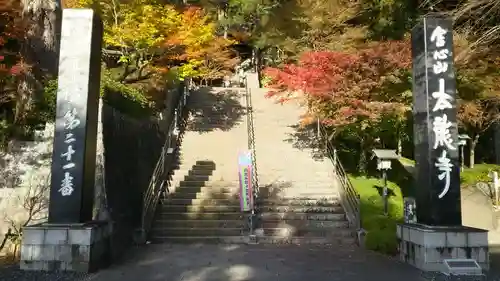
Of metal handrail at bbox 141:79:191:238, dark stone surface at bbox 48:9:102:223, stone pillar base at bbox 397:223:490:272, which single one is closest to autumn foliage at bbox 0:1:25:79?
dark stone surface at bbox 48:9:102:223

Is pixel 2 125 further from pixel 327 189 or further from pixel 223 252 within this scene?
pixel 327 189

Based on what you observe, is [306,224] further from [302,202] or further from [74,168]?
[74,168]

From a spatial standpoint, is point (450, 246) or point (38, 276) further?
point (450, 246)

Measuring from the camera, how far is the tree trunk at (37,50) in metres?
12.2

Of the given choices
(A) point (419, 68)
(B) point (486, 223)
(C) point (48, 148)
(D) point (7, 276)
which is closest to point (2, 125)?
(C) point (48, 148)

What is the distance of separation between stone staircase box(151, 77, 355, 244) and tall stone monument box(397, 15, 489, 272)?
130 inches

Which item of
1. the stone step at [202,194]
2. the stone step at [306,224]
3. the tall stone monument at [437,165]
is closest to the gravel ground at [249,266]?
the tall stone monument at [437,165]

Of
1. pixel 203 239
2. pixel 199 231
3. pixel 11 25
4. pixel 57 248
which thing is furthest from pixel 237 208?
pixel 11 25

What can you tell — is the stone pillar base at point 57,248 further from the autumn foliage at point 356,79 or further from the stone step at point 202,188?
the autumn foliage at point 356,79

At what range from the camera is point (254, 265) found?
8.30 meters

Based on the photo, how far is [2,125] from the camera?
11.9m

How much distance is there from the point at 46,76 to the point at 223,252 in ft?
28.3

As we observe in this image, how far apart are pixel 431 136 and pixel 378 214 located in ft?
14.2

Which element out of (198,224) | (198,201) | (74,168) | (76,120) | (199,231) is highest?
(76,120)
